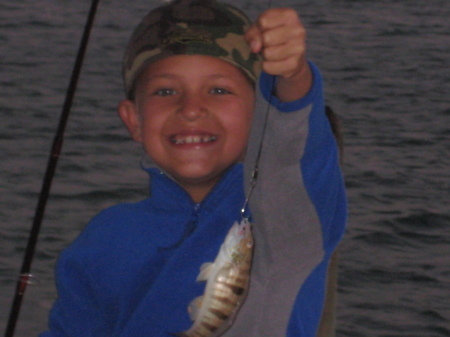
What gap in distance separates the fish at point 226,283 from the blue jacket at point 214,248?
0.13 m

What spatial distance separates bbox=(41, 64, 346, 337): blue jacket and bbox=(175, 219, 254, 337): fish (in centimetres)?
13

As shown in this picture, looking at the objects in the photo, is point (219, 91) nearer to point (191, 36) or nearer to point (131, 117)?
point (191, 36)

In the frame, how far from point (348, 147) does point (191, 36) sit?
21.3 ft

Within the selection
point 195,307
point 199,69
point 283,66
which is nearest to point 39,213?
point 199,69

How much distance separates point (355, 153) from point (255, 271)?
6.73m

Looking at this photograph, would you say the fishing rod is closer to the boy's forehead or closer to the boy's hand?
the boy's forehead

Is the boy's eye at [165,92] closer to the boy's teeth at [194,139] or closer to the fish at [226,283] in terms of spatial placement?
the boy's teeth at [194,139]

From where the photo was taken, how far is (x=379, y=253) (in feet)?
23.4

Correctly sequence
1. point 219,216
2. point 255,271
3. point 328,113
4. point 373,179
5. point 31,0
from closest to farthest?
1. point 255,271
2. point 219,216
3. point 328,113
4. point 373,179
5. point 31,0

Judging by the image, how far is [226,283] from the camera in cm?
222

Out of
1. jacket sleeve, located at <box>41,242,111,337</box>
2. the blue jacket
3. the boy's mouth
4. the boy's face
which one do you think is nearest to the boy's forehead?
the boy's face

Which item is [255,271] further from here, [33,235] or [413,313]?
[413,313]

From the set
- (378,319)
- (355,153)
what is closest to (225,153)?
(378,319)

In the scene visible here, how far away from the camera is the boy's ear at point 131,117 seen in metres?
3.08
